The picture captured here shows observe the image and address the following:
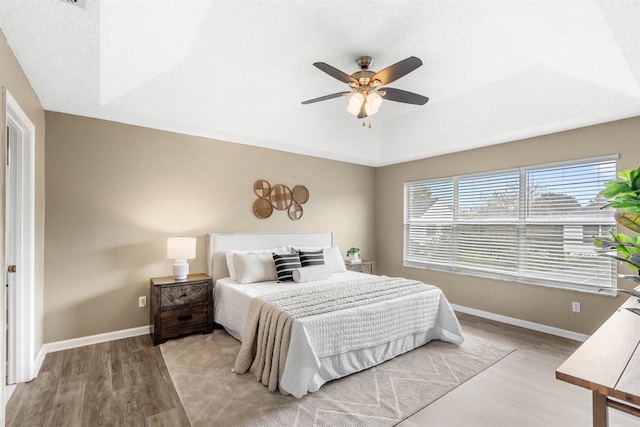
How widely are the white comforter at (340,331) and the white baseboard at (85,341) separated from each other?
34.0 inches

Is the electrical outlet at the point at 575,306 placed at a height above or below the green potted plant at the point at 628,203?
below

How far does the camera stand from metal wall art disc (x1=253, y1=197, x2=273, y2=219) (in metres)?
4.45

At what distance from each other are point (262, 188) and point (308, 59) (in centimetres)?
200

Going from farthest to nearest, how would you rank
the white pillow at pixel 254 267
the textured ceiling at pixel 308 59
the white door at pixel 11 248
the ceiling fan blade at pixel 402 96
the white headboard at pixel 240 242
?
1. the white headboard at pixel 240 242
2. the white pillow at pixel 254 267
3. the ceiling fan blade at pixel 402 96
4. the white door at pixel 11 248
5. the textured ceiling at pixel 308 59

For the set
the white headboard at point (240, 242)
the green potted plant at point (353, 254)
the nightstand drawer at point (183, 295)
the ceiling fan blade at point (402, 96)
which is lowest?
the nightstand drawer at point (183, 295)

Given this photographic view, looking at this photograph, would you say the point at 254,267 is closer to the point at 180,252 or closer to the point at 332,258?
the point at 180,252

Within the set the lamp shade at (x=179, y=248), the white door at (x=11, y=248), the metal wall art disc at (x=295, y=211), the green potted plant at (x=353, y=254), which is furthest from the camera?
the green potted plant at (x=353, y=254)

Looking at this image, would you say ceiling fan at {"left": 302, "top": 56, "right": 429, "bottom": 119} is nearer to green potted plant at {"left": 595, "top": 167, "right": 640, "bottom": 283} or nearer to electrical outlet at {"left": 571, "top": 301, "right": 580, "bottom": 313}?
green potted plant at {"left": 595, "top": 167, "right": 640, "bottom": 283}

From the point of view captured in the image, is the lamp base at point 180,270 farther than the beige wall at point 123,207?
Yes

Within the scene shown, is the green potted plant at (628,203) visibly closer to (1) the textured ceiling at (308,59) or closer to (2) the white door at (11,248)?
(1) the textured ceiling at (308,59)

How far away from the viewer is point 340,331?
2580mm

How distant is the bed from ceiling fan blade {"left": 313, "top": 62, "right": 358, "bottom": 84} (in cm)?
190

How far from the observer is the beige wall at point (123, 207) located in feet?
10.4

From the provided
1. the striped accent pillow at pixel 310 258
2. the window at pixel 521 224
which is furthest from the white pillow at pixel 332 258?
the window at pixel 521 224
